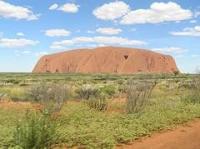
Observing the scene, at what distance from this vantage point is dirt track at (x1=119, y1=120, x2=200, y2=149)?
11984 millimetres

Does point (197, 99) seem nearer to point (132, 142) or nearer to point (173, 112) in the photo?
point (173, 112)

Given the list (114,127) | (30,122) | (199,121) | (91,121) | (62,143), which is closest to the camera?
(30,122)

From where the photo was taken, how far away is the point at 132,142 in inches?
493

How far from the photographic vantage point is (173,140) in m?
12.9

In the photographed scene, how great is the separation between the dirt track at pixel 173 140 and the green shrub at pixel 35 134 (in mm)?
2083

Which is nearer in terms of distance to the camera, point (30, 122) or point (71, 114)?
point (30, 122)

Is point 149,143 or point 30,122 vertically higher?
point 30,122

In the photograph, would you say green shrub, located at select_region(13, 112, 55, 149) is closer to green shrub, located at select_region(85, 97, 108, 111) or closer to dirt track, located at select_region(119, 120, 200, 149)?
dirt track, located at select_region(119, 120, 200, 149)

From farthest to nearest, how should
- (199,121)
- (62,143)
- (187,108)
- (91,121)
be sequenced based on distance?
1. (187,108)
2. (199,121)
3. (91,121)
4. (62,143)

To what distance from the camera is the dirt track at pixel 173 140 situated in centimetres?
1198

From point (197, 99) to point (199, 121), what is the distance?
237 inches

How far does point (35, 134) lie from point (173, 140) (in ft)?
14.0

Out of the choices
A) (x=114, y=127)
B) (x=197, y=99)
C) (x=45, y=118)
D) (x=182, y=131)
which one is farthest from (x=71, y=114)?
(x=197, y=99)

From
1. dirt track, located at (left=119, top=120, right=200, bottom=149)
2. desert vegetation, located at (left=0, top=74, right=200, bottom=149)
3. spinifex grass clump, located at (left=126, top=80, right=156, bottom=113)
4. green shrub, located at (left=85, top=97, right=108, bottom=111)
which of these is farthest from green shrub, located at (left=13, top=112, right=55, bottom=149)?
green shrub, located at (left=85, top=97, right=108, bottom=111)
